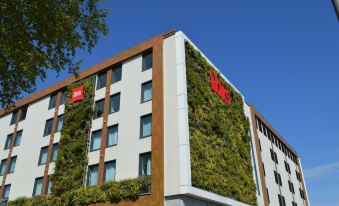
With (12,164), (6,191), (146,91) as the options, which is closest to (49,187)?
(6,191)

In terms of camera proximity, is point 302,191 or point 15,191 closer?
point 15,191

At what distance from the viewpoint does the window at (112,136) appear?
29.8 metres

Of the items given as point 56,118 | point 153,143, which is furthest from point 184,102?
point 56,118

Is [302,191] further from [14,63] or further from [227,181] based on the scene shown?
[14,63]

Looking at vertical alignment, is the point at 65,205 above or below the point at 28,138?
below

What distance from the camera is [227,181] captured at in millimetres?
29938

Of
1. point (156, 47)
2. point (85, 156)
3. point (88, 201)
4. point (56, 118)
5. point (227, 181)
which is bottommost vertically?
point (88, 201)

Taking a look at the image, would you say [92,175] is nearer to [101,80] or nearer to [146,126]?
[146,126]

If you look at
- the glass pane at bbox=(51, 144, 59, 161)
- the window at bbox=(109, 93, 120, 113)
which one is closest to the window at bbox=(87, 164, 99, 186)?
the window at bbox=(109, 93, 120, 113)

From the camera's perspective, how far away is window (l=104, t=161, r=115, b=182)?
92.8 ft

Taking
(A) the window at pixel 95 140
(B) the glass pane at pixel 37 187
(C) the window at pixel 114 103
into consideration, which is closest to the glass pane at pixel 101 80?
(C) the window at pixel 114 103

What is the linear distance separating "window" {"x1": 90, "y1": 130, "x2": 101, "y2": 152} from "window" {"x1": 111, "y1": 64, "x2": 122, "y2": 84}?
515 cm

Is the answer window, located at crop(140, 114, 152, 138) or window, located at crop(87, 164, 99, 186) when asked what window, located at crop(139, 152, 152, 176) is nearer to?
window, located at crop(140, 114, 152, 138)

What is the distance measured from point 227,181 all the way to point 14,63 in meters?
20.1
